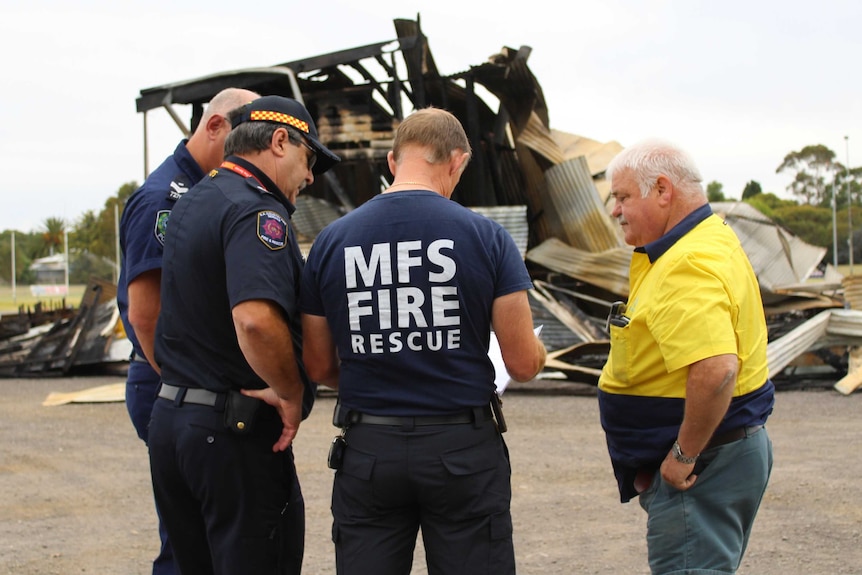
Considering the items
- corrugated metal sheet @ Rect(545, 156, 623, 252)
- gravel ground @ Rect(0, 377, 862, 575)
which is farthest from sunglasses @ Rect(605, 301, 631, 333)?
corrugated metal sheet @ Rect(545, 156, 623, 252)

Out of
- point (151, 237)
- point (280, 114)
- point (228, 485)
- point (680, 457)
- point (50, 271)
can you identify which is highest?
point (280, 114)

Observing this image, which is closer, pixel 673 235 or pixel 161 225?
pixel 673 235

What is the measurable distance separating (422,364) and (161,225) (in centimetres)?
121

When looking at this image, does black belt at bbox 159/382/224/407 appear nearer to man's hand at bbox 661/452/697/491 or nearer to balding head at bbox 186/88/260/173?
balding head at bbox 186/88/260/173

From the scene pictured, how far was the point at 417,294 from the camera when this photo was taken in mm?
2611

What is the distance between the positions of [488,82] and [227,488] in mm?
14355

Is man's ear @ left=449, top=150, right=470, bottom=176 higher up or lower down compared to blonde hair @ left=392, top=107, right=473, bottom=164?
lower down

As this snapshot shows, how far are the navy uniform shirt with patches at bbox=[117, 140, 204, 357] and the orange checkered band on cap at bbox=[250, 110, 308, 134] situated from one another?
54cm

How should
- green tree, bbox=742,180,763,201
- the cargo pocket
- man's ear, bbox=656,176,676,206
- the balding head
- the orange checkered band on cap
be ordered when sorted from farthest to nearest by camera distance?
green tree, bbox=742,180,763,201 → the balding head → the orange checkered band on cap → man's ear, bbox=656,176,676,206 → the cargo pocket

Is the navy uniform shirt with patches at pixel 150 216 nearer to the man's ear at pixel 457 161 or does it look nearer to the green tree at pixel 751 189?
the man's ear at pixel 457 161

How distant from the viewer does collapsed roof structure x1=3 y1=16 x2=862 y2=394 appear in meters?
15.2

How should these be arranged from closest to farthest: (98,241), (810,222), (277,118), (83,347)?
1. (277,118)
2. (83,347)
3. (810,222)
4. (98,241)

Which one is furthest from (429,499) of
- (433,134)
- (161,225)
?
(161,225)

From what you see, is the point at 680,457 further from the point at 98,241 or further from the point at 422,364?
the point at 98,241
